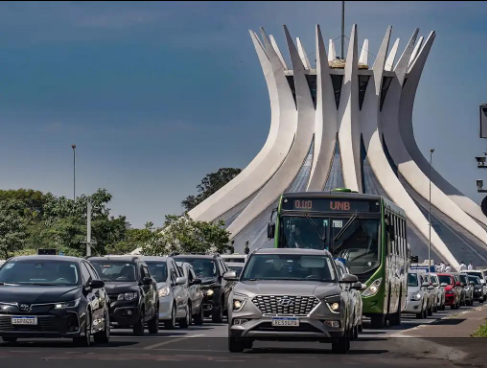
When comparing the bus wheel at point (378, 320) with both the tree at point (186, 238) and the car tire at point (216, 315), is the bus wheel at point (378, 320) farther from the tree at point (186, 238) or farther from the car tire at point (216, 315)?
the tree at point (186, 238)

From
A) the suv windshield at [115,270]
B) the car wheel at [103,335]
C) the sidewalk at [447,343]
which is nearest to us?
the sidewalk at [447,343]

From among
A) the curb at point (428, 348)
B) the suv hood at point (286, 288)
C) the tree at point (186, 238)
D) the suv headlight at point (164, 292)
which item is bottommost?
the curb at point (428, 348)

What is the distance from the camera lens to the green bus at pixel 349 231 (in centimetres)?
2930

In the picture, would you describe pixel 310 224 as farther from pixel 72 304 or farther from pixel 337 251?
pixel 72 304

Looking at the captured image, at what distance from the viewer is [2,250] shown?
75062 mm

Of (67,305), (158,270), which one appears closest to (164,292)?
(158,270)

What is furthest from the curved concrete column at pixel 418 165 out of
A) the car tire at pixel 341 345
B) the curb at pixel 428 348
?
the car tire at pixel 341 345

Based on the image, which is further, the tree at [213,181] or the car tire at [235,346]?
the tree at [213,181]

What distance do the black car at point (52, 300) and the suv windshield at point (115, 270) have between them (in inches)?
150

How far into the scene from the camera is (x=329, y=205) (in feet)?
97.1

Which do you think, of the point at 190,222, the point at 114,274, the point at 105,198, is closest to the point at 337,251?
the point at 114,274

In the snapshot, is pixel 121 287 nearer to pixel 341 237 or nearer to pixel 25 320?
pixel 25 320

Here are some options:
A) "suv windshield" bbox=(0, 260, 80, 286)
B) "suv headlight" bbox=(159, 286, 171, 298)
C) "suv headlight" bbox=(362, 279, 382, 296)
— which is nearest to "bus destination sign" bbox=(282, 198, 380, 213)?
"suv headlight" bbox=(362, 279, 382, 296)

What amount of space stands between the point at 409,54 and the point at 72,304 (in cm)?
8613
